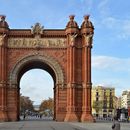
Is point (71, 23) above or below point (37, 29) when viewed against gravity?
above

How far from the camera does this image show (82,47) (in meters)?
66.7

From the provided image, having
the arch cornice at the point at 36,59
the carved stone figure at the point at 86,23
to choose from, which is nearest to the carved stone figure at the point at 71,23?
the carved stone figure at the point at 86,23

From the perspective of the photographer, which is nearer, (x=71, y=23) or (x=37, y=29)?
(x=71, y=23)

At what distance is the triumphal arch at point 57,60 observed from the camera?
64938 mm

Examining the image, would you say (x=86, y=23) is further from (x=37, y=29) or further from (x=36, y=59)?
(x=36, y=59)

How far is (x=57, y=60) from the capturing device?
218ft

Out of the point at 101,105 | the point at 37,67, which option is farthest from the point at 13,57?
the point at 101,105

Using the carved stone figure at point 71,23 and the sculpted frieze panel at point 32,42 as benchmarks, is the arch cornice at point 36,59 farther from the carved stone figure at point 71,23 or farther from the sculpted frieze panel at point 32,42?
the carved stone figure at point 71,23

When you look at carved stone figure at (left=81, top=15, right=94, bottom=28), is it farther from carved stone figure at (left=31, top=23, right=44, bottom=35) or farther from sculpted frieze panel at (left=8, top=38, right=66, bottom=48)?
carved stone figure at (left=31, top=23, right=44, bottom=35)

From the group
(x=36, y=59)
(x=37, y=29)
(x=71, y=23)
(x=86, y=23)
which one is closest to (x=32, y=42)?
(x=37, y=29)

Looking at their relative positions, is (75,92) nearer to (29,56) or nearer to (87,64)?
(87,64)

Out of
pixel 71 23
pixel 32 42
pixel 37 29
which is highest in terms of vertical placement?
pixel 71 23

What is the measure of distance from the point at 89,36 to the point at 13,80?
12816 millimetres

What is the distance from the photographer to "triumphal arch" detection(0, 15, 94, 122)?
64.9m
